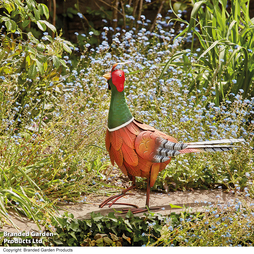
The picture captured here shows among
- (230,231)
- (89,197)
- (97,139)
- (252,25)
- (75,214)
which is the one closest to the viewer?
(230,231)

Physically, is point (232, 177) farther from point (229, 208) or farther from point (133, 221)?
point (133, 221)

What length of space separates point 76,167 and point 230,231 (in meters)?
1.32

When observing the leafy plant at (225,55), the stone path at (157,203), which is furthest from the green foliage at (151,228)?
the leafy plant at (225,55)

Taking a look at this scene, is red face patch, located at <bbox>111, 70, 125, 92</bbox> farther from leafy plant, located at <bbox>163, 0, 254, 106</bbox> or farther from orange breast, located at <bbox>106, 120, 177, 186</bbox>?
leafy plant, located at <bbox>163, 0, 254, 106</bbox>

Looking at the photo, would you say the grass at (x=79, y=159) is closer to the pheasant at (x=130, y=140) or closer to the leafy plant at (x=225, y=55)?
the leafy plant at (x=225, y=55)

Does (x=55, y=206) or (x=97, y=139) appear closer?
(x=55, y=206)

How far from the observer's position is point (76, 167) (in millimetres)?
2922

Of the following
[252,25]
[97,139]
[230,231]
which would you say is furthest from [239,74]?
[230,231]

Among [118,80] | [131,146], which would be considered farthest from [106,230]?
[118,80]

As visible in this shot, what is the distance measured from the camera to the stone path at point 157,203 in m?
2.44

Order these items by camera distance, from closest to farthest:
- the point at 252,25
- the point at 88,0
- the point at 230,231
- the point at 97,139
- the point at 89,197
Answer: the point at 230,231, the point at 89,197, the point at 97,139, the point at 252,25, the point at 88,0

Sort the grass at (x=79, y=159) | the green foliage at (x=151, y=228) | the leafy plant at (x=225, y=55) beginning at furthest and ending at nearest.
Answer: the leafy plant at (x=225, y=55) < the grass at (x=79, y=159) < the green foliage at (x=151, y=228)

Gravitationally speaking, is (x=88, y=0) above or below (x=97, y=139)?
above

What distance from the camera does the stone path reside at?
2439 mm
